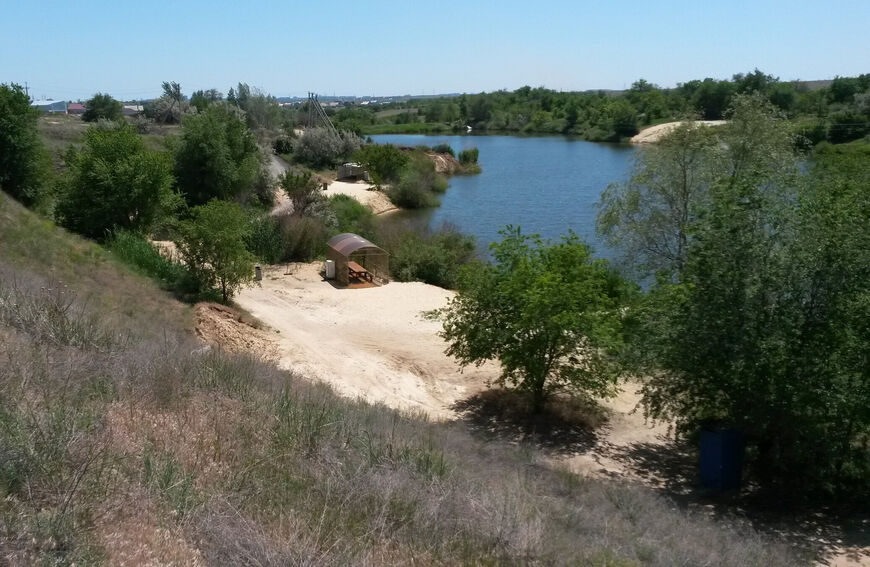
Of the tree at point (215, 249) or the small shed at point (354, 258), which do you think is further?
the small shed at point (354, 258)

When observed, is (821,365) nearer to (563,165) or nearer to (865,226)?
(865,226)

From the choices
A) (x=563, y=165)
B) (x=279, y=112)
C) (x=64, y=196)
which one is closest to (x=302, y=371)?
(x=64, y=196)

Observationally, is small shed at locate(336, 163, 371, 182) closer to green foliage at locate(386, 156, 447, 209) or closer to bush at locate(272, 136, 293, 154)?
green foliage at locate(386, 156, 447, 209)

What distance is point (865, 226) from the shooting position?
1168 cm

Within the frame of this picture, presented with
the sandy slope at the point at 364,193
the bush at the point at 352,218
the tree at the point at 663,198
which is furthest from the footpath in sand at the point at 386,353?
the sandy slope at the point at 364,193

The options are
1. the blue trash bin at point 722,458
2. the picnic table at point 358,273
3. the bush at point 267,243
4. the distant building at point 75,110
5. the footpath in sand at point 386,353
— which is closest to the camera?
the blue trash bin at point 722,458

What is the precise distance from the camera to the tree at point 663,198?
23141 mm

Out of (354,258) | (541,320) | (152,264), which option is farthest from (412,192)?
(541,320)

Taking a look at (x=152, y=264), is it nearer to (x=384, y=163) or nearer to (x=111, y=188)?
(x=111, y=188)

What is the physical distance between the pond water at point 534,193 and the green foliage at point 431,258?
8.43 ft

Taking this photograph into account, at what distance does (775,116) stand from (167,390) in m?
21.0

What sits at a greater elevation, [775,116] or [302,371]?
[775,116]

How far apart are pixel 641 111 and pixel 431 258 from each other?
303ft

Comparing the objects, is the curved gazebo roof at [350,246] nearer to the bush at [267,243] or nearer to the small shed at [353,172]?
the bush at [267,243]
